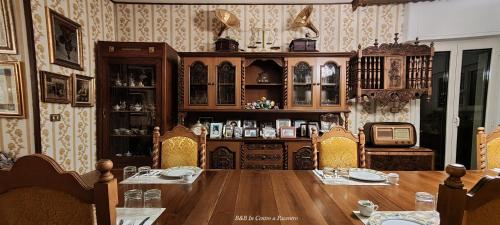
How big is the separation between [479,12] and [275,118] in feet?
8.44

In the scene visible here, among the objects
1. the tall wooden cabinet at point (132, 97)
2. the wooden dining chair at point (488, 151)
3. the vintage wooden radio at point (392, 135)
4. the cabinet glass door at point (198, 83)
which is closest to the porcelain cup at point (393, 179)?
the wooden dining chair at point (488, 151)

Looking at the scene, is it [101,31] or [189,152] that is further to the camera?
[101,31]

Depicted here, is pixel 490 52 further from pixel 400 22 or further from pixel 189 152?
pixel 189 152

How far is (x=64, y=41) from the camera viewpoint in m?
2.18

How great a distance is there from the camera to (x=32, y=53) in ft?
5.98

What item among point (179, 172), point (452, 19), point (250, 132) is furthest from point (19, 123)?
point (452, 19)

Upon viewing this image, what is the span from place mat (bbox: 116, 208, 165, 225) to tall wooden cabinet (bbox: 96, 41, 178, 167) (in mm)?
1808

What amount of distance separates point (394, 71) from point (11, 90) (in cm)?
354

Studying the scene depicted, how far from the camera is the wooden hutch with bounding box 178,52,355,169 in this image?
2740mm

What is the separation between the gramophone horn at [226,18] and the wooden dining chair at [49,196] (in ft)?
8.40

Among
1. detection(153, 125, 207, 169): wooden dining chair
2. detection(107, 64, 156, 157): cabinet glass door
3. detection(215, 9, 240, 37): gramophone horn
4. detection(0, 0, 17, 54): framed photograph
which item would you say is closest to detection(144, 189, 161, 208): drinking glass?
detection(153, 125, 207, 169): wooden dining chair

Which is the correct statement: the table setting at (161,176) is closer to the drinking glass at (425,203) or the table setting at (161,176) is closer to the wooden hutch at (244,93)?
the drinking glass at (425,203)

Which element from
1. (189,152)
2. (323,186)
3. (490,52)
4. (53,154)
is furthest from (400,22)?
(53,154)

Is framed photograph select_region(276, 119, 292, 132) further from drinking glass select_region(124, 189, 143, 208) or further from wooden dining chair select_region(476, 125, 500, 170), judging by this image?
drinking glass select_region(124, 189, 143, 208)
